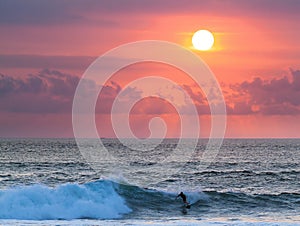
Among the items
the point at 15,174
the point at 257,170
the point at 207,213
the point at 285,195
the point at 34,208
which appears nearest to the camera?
the point at 34,208

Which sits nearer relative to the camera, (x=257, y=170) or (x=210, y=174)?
(x=210, y=174)

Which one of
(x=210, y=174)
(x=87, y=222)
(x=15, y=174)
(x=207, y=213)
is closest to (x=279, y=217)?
(x=207, y=213)

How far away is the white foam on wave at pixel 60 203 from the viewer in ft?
119

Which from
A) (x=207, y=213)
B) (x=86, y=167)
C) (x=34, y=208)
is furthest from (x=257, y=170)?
(x=34, y=208)

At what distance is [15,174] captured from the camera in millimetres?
60312

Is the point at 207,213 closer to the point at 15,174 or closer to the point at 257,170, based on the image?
the point at 15,174

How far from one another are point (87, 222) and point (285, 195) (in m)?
18.6

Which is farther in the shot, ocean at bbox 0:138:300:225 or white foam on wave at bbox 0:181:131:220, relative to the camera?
white foam on wave at bbox 0:181:131:220

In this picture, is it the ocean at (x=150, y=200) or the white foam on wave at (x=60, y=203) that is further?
the white foam on wave at (x=60, y=203)

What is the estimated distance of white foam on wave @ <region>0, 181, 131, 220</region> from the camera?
3638 cm

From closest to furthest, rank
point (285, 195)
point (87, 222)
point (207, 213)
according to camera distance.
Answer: point (87, 222)
point (207, 213)
point (285, 195)

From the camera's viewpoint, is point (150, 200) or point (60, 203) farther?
point (150, 200)

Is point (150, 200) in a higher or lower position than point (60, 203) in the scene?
lower

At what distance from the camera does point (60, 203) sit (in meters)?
38.4
